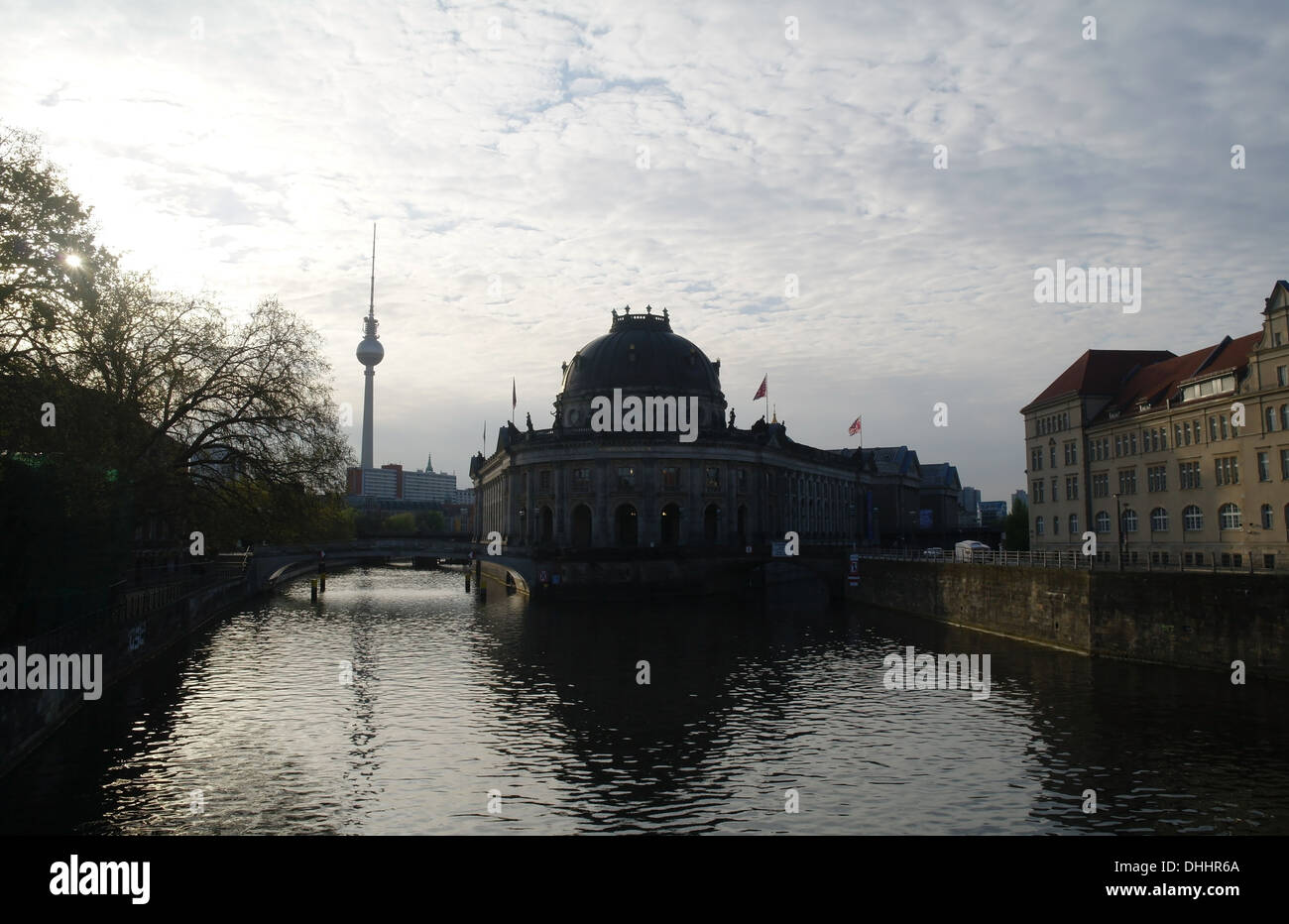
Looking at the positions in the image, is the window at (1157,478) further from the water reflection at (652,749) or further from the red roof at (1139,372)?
the water reflection at (652,749)

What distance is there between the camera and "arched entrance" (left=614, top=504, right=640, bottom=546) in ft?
325

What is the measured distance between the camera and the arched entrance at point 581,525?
98.8 meters

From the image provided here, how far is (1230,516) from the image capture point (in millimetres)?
58281

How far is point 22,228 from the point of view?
1227 inches

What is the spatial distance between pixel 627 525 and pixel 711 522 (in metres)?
9.31

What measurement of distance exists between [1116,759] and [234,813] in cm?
2296

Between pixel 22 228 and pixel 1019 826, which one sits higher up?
pixel 22 228

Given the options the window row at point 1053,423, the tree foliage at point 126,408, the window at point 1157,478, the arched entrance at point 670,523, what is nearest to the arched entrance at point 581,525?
the arched entrance at point 670,523

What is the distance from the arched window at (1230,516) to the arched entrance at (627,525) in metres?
54.2

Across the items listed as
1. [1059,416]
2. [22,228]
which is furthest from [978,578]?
[22,228]

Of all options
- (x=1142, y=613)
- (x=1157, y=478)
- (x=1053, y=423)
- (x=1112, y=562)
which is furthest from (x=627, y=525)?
(x=1142, y=613)

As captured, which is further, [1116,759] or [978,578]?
[978,578]

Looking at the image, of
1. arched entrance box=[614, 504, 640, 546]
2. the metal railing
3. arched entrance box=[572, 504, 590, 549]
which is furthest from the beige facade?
arched entrance box=[572, 504, 590, 549]
